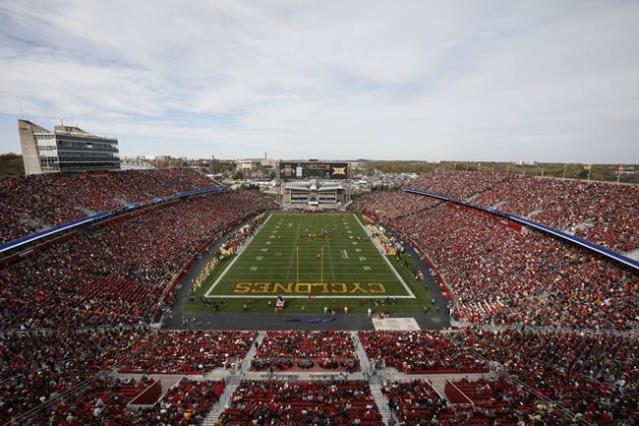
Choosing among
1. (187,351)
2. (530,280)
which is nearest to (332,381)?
(187,351)

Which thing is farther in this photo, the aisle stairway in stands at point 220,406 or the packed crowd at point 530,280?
the packed crowd at point 530,280

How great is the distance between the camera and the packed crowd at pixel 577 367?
1220 cm

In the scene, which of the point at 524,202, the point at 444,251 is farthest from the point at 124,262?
the point at 524,202

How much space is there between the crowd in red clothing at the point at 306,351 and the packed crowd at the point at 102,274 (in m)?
9.26

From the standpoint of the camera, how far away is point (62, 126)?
4678cm

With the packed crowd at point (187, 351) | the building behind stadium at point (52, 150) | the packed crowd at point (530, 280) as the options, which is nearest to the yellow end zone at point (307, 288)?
the packed crowd at point (530, 280)

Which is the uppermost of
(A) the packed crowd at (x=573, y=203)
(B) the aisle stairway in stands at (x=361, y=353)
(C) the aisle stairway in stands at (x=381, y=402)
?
(A) the packed crowd at (x=573, y=203)

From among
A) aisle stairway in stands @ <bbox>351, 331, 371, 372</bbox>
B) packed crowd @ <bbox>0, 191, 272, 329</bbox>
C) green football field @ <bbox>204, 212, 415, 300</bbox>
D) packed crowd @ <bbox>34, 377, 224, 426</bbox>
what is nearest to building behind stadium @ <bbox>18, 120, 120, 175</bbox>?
packed crowd @ <bbox>0, 191, 272, 329</bbox>

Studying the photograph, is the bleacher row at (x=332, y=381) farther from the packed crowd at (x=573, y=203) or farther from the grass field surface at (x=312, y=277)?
the packed crowd at (x=573, y=203)

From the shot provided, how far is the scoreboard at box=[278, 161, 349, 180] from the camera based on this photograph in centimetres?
6638

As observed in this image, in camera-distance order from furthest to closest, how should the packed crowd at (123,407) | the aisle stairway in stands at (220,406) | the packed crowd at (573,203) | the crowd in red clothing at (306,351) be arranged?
the packed crowd at (573,203) → the crowd in red clothing at (306,351) → the aisle stairway in stands at (220,406) → the packed crowd at (123,407)

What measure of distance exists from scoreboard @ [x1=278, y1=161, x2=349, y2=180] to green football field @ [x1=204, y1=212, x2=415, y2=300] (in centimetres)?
2073

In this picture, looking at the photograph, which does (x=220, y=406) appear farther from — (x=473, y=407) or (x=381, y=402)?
(x=473, y=407)

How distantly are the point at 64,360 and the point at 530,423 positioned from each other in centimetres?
1944
